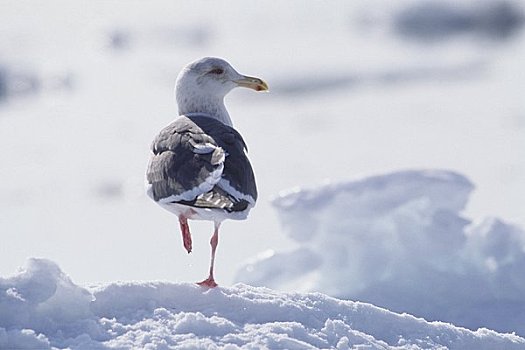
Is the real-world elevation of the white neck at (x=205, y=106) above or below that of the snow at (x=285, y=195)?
below

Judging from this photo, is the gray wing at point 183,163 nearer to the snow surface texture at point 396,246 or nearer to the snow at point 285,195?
the snow at point 285,195

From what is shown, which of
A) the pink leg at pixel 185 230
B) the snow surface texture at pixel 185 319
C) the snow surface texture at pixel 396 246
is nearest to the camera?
the snow surface texture at pixel 185 319

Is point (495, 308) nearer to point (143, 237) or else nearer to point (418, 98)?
point (143, 237)

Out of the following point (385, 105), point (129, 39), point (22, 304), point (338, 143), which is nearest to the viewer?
point (22, 304)

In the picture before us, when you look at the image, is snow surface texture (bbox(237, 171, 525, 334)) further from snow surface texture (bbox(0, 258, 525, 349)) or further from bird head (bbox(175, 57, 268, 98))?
snow surface texture (bbox(0, 258, 525, 349))

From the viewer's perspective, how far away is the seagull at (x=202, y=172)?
4211mm

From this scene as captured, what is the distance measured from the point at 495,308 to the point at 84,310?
3.75 meters

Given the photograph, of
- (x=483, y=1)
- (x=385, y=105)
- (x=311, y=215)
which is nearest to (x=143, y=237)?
(x=311, y=215)

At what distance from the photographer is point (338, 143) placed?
16.2 meters

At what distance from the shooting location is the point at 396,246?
7.72m

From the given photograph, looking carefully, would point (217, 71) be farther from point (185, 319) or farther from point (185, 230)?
point (185, 319)

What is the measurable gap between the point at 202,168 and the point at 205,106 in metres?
0.99

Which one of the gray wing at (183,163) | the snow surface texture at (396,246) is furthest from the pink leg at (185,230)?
the snow surface texture at (396,246)

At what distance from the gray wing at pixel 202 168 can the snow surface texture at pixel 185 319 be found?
359 mm
